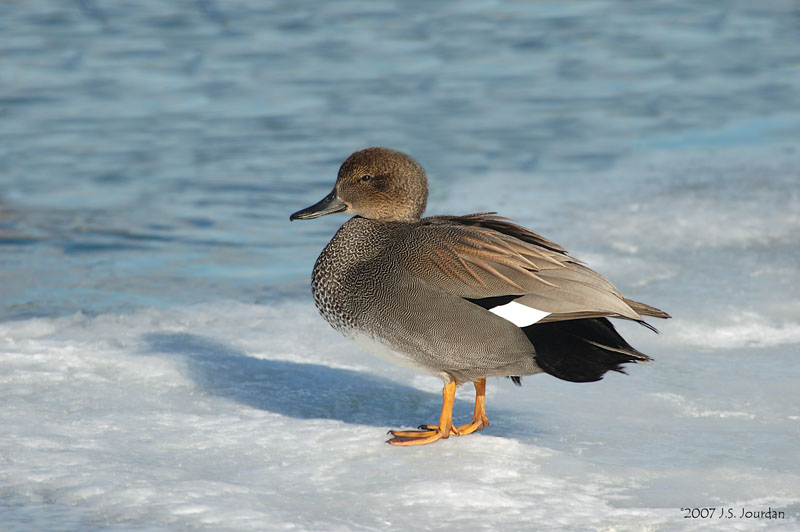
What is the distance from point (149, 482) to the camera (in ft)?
10.4

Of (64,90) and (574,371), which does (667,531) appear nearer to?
(574,371)

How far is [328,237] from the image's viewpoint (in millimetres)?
6750

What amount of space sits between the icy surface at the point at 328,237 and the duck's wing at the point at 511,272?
49cm

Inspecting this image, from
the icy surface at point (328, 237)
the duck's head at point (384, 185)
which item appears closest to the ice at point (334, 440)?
the icy surface at point (328, 237)

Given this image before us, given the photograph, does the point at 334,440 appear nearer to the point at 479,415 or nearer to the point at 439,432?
the point at 439,432

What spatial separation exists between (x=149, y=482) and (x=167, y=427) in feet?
1.77

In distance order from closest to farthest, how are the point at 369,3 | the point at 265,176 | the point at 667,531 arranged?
the point at 667,531
the point at 265,176
the point at 369,3

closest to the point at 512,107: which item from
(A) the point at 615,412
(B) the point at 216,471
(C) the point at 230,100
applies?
(C) the point at 230,100

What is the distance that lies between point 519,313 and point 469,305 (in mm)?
178

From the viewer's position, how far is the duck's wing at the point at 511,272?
3307mm

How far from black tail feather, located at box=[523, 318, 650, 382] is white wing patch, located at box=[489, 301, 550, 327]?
0.18 feet
